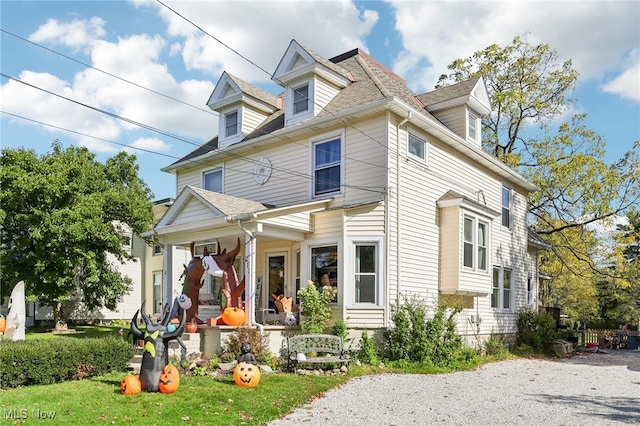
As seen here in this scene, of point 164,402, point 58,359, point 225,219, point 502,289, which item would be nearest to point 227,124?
point 225,219

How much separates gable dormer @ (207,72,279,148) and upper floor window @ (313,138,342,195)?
3559mm

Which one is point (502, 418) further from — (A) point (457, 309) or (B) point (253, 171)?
(B) point (253, 171)

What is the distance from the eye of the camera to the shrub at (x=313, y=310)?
13.7 m

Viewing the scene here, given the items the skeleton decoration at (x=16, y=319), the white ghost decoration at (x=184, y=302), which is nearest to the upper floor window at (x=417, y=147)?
the white ghost decoration at (x=184, y=302)

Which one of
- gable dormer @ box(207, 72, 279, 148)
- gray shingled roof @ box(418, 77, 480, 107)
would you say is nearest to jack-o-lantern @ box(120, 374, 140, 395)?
gable dormer @ box(207, 72, 279, 148)

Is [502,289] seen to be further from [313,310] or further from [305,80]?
[305,80]

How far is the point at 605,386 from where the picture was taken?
1217 cm

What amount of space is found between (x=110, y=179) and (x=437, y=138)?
15560 mm

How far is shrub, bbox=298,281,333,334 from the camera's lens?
13680 mm

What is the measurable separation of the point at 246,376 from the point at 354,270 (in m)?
5.04

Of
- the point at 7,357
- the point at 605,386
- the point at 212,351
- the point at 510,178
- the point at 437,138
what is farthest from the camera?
the point at 510,178

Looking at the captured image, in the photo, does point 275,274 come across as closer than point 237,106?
Yes

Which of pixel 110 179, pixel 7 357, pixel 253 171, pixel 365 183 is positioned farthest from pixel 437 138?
pixel 110 179

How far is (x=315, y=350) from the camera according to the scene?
12664mm
